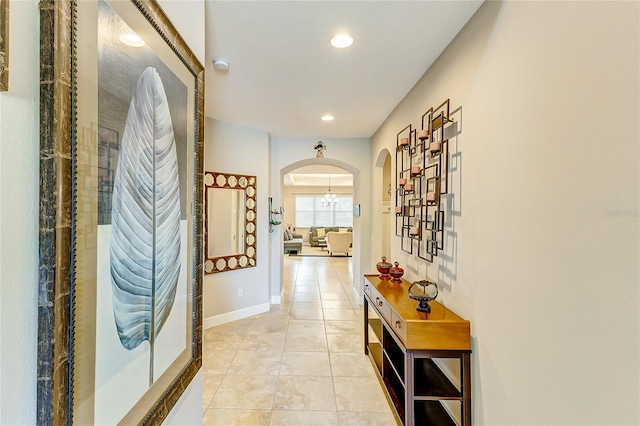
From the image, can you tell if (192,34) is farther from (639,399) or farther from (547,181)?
(639,399)

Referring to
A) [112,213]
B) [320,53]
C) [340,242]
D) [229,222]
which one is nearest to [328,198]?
[340,242]

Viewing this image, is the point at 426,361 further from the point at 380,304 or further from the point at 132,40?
the point at 132,40

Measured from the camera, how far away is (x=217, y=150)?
12.5ft

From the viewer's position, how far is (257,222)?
13.8 ft

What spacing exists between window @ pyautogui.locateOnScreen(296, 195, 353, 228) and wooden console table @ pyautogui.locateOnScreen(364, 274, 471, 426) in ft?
33.9

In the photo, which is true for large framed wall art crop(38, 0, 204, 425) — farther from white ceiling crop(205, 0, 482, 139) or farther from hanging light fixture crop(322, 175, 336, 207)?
hanging light fixture crop(322, 175, 336, 207)

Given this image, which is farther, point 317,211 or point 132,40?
point 317,211

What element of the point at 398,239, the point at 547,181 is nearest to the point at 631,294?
the point at 547,181

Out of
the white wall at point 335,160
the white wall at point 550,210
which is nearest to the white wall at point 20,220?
the white wall at point 550,210

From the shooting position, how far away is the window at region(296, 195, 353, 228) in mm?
12664

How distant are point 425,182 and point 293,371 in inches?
82.8

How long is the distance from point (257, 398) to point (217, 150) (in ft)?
9.51

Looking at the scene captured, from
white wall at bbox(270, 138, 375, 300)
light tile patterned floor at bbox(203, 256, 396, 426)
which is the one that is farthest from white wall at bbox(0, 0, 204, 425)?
white wall at bbox(270, 138, 375, 300)

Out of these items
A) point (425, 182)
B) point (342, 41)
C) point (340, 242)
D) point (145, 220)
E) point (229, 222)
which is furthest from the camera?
point (340, 242)
